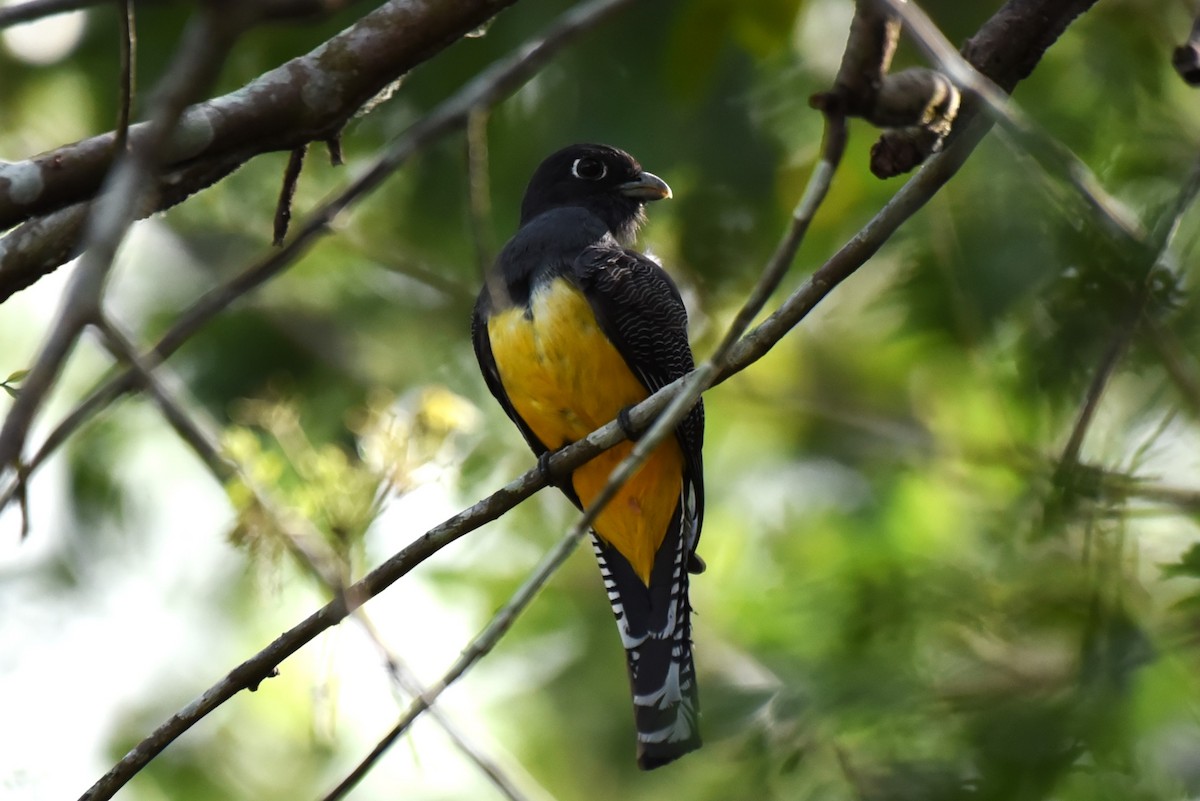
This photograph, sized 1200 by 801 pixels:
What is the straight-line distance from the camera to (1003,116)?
2.16 meters

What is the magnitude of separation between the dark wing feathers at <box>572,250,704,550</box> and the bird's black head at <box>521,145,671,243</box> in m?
0.62

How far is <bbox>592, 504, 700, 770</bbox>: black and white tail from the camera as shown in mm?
4637

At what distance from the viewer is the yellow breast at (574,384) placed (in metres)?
4.87

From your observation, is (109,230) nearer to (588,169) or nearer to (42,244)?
(42,244)

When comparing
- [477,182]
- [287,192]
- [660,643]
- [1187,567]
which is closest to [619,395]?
[660,643]

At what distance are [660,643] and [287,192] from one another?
210 cm

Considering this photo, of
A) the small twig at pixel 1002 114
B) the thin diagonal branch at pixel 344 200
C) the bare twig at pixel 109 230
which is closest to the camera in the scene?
the bare twig at pixel 109 230

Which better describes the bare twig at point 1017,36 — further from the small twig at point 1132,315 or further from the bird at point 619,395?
the bird at point 619,395

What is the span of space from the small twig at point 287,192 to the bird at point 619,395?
1.21 m

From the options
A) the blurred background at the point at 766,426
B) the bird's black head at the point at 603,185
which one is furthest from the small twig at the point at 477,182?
the bird's black head at the point at 603,185

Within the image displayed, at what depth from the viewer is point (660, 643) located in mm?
4969

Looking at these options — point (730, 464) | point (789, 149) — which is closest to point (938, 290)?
point (789, 149)

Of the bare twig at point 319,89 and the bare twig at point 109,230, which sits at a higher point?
the bare twig at point 319,89

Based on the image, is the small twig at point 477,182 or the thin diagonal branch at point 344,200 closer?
the thin diagonal branch at point 344,200
